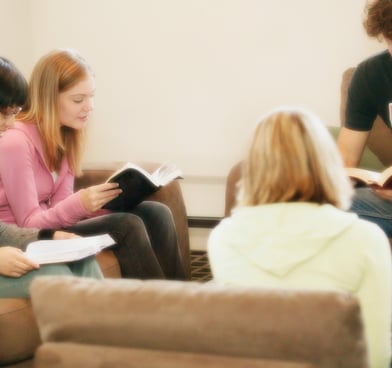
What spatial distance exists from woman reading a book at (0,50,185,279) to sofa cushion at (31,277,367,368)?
1.03 meters

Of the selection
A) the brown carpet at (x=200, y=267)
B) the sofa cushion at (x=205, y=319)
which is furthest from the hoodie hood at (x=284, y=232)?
the brown carpet at (x=200, y=267)

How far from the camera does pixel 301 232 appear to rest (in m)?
1.12

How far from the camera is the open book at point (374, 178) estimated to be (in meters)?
1.81

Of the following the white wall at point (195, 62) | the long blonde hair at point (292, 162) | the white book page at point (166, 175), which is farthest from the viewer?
the white wall at point (195, 62)

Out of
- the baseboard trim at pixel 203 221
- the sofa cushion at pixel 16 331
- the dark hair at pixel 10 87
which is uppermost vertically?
the dark hair at pixel 10 87

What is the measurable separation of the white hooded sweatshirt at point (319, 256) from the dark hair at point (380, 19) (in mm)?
1059

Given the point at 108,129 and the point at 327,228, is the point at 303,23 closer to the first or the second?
the point at 108,129

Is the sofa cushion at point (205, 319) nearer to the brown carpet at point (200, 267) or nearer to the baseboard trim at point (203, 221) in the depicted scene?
the brown carpet at point (200, 267)

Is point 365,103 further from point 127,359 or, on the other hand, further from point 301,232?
point 127,359

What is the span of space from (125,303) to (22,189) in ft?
3.71

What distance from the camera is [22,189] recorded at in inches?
78.5

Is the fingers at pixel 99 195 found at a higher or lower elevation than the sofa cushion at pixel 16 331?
higher

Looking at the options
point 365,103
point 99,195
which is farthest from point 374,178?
point 99,195

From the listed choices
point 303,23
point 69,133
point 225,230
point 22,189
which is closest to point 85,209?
point 22,189
